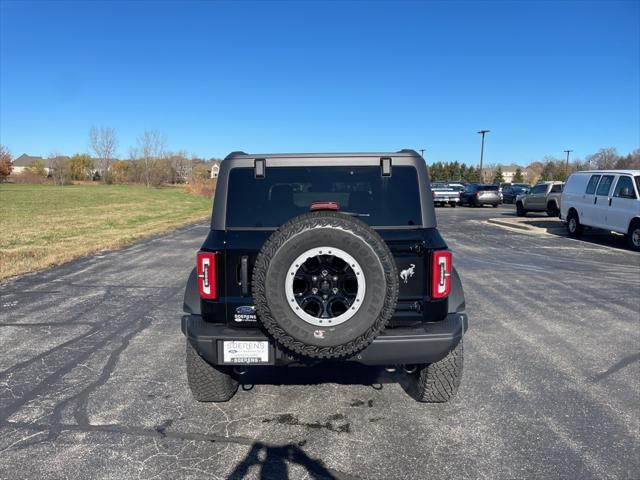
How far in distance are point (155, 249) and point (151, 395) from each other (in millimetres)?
9230

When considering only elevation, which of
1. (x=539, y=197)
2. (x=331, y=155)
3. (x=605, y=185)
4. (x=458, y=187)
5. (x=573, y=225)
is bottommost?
(x=573, y=225)

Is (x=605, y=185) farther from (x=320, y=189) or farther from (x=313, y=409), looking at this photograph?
(x=313, y=409)

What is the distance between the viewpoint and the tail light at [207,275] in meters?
3.20

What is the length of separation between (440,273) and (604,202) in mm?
12660

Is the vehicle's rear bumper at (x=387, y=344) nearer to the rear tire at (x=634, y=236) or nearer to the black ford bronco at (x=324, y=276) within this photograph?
the black ford bronco at (x=324, y=276)

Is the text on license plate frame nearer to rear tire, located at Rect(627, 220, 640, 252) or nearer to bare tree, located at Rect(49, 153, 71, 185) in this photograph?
rear tire, located at Rect(627, 220, 640, 252)

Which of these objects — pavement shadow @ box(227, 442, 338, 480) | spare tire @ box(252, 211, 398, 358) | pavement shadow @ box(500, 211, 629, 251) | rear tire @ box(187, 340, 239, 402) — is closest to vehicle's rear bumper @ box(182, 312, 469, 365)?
spare tire @ box(252, 211, 398, 358)

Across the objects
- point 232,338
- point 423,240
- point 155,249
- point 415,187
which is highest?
point 415,187

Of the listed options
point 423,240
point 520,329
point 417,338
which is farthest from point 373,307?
point 520,329

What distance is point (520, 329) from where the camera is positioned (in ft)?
18.7

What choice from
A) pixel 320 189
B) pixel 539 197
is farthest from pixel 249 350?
pixel 539 197

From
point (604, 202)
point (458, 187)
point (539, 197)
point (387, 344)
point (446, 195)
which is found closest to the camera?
point (387, 344)

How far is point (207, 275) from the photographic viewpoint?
322 centimetres

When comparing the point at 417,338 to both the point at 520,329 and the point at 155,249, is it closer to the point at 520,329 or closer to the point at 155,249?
the point at 520,329
